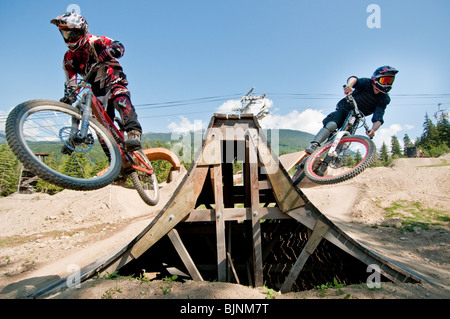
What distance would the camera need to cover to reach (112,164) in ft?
10.3

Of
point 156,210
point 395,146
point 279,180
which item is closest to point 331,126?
point 279,180

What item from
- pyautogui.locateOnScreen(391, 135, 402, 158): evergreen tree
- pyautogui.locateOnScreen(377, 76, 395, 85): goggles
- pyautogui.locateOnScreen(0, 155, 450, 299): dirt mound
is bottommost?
pyautogui.locateOnScreen(391, 135, 402, 158): evergreen tree

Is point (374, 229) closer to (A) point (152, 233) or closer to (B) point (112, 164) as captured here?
(A) point (152, 233)

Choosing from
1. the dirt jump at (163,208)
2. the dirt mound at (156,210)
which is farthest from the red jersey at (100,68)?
the dirt mound at (156,210)

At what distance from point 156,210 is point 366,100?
15.4 meters

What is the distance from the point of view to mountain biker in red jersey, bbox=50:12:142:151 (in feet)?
9.71

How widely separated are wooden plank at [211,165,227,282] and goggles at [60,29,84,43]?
9.20 feet

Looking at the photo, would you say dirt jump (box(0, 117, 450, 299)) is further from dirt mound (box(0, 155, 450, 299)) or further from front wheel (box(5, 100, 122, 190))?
front wheel (box(5, 100, 122, 190))

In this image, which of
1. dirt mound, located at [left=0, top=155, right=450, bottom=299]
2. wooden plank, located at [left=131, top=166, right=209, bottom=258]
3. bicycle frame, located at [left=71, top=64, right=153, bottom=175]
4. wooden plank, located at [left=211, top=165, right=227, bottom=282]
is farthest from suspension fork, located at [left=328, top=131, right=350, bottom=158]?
bicycle frame, located at [left=71, top=64, right=153, bottom=175]

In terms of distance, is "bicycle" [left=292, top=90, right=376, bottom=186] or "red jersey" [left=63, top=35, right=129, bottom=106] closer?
"red jersey" [left=63, top=35, right=129, bottom=106]

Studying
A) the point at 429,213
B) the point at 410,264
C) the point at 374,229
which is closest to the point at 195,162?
the point at 410,264

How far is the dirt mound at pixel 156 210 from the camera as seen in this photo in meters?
3.82

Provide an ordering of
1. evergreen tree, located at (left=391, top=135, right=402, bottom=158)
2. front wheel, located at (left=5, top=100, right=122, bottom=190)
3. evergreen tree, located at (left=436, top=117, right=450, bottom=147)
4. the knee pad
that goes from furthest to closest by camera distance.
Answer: evergreen tree, located at (left=391, top=135, right=402, bottom=158) < evergreen tree, located at (left=436, top=117, right=450, bottom=147) < the knee pad < front wheel, located at (left=5, top=100, right=122, bottom=190)

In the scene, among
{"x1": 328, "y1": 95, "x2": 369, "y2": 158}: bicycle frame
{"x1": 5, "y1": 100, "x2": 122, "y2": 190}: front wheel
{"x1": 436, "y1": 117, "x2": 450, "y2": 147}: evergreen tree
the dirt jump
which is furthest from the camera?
{"x1": 436, "y1": 117, "x2": 450, "y2": 147}: evergreen tree
